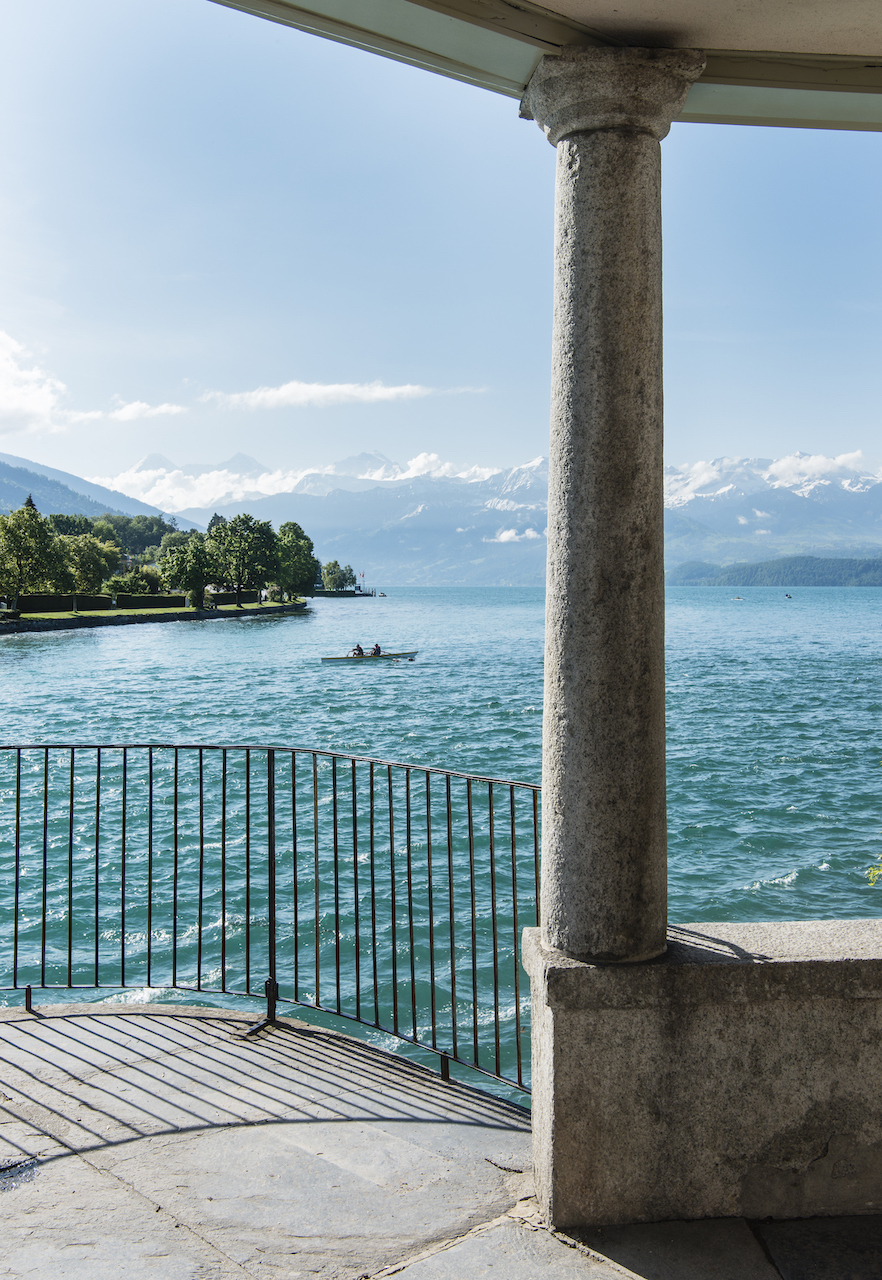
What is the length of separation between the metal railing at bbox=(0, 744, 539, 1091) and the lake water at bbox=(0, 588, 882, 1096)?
336 millimetres

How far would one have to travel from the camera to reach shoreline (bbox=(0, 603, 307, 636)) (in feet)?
215

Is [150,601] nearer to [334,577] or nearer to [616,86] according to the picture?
[334,577]

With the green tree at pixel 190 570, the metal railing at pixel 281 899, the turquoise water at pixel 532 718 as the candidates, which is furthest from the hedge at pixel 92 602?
the metal railing at pixel 281 899

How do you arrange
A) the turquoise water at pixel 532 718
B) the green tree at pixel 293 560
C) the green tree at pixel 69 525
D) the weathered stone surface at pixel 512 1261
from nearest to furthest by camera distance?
the weathered stone surface at pixel 512 1261
the turquoise water at pixel 532 718
the green tree at pixel 293 560
the green tree at pixel 69 525

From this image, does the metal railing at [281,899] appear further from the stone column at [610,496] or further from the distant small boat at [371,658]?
the distant small boat at [371,658]

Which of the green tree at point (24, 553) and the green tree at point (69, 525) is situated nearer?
the green tree at point (24, 553)

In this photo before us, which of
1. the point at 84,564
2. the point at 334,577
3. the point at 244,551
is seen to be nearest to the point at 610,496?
the point at 84,564

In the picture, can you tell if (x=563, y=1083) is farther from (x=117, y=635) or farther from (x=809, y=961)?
(x=117, y=635)

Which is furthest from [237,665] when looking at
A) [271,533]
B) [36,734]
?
[271,533]

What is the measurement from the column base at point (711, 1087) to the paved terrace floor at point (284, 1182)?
0.30 ft

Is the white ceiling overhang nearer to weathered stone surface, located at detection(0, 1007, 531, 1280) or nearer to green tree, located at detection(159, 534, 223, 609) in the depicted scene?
weathered stone surface, located at detection(0, 1007, 531, 1280)

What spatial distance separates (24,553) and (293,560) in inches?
1825

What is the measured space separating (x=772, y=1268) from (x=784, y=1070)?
0.48m

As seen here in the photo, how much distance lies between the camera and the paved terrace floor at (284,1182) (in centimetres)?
235
